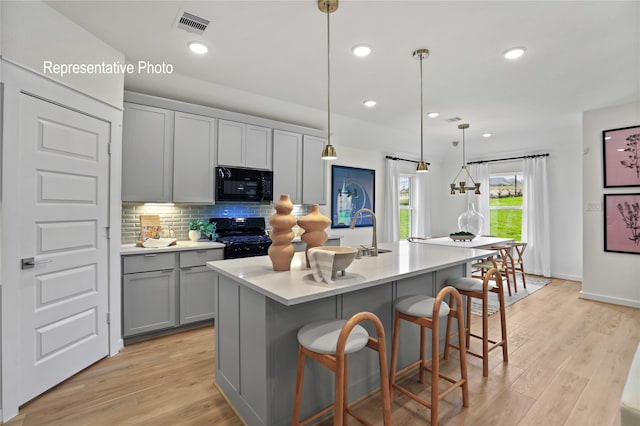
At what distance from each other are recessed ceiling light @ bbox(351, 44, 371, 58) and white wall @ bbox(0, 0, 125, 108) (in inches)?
82.5

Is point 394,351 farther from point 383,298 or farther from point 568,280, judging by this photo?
point 568,280

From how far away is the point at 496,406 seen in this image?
6.79 ft

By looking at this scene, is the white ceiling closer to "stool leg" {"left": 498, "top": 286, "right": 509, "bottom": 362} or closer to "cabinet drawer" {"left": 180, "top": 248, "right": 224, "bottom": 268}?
"cabinet drawer" {"left": 180, "top": 248, "right": 224, "bottom": 268}

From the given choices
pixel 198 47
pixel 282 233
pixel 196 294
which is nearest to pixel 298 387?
pixel 282 233

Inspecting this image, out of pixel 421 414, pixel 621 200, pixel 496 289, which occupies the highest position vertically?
pixel 621 200

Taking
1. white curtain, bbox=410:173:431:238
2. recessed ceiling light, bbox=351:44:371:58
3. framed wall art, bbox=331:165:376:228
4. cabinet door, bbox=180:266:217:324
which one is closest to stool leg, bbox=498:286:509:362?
recessed ceiling light, bbox=351:44:371:58

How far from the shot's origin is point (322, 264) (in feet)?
5.45

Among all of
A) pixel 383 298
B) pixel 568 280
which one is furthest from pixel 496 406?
pixel 568 280

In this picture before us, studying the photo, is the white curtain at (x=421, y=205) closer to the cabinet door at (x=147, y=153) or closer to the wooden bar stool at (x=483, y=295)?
the wooden bar stool at (x=483, y=295)

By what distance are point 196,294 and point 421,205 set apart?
510cm

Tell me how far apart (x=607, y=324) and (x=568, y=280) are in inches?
92.1

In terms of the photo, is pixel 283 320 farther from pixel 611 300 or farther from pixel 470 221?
pixel 611 300

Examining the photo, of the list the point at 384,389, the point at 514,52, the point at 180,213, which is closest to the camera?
the point at 384,389

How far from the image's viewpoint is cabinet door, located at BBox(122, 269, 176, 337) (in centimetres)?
296
